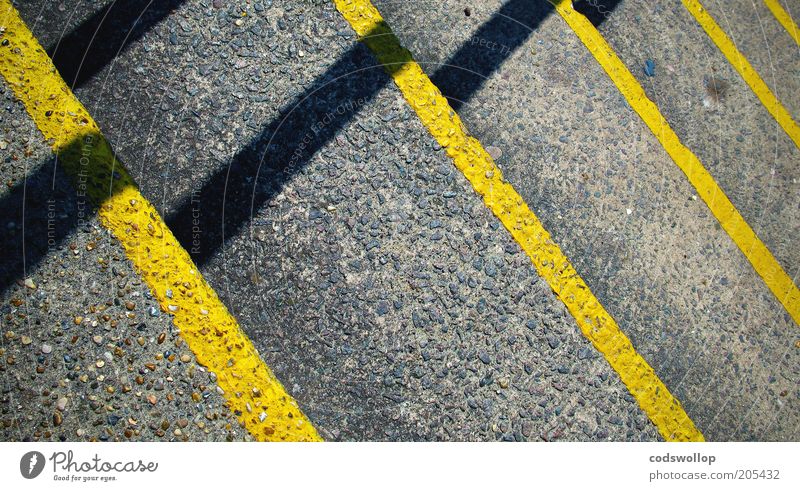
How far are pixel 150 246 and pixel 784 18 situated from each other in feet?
13.3

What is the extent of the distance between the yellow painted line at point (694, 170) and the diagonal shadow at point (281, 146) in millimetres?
547

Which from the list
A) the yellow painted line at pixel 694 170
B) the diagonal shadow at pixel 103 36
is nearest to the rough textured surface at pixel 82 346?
the diagonal shadow at pixel 103 36

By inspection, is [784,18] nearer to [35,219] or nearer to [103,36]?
[103,36]

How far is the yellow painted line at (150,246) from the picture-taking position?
208cm

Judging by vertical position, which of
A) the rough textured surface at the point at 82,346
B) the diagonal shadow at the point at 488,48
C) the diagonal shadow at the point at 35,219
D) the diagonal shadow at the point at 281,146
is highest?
the diagonal shadow at the point at 488,48

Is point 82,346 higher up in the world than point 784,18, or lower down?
lower down

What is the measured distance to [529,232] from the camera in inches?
94.7

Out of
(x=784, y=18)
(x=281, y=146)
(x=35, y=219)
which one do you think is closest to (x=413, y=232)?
(x=281, y=146)

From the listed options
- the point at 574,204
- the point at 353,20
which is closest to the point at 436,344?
the point at 574,204

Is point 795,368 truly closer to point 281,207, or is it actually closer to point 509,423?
point 509,423

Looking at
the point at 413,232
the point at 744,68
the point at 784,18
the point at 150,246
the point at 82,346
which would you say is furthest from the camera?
the point at 784,18

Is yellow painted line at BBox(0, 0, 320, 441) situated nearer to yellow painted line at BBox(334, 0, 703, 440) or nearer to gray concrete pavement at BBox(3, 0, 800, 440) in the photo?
gray concrete pavement at BBox(3, 0, 800, 440)

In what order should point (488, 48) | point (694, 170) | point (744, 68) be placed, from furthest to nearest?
point (744, 68) → point (694, 170) → point (488, 48)

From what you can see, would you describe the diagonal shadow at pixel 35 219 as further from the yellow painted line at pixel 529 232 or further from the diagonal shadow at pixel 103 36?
the yellow painted line at pixel 529 232
